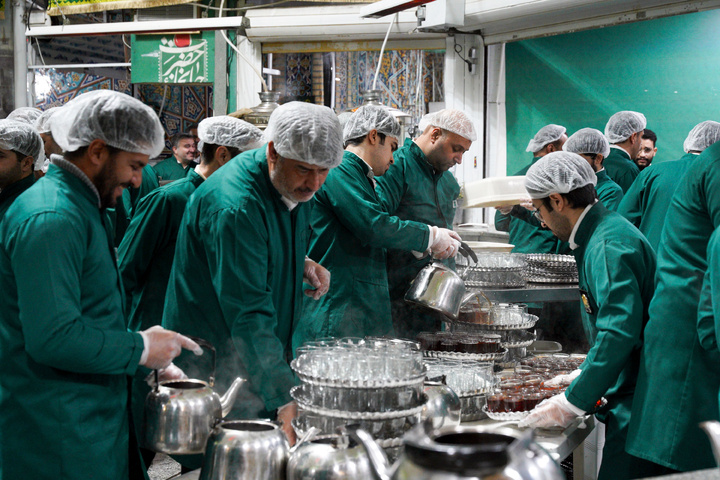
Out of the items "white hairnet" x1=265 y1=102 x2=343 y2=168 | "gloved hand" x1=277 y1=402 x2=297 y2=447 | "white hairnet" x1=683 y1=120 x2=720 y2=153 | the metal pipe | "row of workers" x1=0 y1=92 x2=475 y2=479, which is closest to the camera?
"row of workers" x1=0 y1=92 x2=475 y2=479

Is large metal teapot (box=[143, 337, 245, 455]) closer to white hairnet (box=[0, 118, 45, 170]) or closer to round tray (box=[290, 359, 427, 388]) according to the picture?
round tray (box=[290, 359, 427, 388])

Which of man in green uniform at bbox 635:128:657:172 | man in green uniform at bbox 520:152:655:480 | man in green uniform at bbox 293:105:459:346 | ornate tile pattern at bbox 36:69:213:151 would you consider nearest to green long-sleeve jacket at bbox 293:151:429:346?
man in green uniform at bbox 293:105:459:346

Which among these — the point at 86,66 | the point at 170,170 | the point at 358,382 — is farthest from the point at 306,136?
the point at 86,66

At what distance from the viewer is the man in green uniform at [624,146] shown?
545 centimetres

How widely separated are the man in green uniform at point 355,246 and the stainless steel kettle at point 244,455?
172 centimetres

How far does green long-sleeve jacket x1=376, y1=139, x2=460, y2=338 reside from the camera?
12.9 ft

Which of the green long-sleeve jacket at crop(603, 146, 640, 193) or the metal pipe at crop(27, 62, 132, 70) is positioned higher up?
the metal pipe at crop(27, 62, 132, 70)

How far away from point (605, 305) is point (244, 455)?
4.32 ft

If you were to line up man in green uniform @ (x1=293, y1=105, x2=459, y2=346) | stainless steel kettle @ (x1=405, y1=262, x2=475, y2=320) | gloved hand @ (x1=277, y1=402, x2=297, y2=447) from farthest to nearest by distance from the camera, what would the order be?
1. man in green uniform @ (x1=293, y1=105, x2=459, y2=346)
2. stainless steel kettle @ (x1=405, y1=262, x2=475, y2=320)
3. gloved hand @ (x1=277, y1=402, x2=297, y2=447)

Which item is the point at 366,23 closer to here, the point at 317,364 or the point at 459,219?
the point at 459,219

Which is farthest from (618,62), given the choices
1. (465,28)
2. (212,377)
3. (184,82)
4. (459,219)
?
(212,377)

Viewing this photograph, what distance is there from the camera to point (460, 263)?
4371 mm

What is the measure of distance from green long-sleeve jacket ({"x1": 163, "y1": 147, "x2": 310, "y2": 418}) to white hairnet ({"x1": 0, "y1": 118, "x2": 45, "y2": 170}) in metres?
1.39

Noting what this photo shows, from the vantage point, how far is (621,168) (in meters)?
5.47
